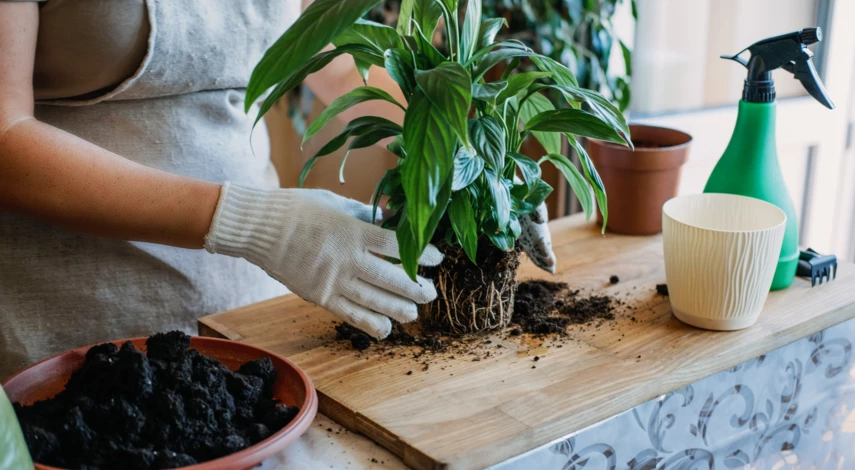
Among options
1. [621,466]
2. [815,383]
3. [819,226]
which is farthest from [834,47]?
[621,466]

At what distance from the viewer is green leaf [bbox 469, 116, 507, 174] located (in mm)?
A: 857

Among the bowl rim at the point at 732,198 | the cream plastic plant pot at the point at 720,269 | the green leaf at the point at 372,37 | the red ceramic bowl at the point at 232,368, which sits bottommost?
the red ceramic bowl at the point at 232,368

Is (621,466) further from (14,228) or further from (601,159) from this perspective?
(14,228)

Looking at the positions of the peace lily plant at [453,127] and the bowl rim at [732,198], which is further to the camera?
the bowl rim at [732,198]

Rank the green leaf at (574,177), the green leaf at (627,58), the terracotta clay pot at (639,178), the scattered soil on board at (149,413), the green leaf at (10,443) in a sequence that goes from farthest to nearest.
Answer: the green leaf at (627,58) < the terracotta clay pot at (639,178) < the green leaf at (574,177) < the scattered soil on board at (149,413) < the green leaf at (10,443)

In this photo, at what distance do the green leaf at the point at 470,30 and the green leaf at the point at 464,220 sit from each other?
16cm

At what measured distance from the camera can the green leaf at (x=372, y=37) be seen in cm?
91

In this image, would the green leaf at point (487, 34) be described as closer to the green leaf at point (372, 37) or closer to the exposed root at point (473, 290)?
the green leaf at point (372, 37)

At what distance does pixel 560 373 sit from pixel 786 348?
34 centimetres

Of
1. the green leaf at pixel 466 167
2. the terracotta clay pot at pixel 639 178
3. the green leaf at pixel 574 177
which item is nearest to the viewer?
the green leaf at pixel 466 167

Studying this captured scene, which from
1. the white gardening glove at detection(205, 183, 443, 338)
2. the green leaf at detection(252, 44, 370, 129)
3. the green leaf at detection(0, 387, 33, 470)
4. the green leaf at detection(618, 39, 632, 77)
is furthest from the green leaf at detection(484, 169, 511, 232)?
the green leaf at detection(618, 39, 632, 77)

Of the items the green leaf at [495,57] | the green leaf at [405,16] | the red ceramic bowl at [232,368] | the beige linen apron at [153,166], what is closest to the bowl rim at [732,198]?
the green leaf at [495,57]

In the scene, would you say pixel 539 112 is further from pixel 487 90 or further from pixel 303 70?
pixel 303 70

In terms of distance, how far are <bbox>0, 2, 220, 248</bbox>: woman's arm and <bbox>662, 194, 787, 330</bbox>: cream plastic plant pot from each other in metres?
0.59
